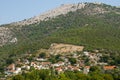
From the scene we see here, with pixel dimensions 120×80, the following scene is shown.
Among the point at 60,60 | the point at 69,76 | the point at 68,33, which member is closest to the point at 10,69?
the point at 60,60

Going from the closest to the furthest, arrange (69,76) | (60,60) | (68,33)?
(69,76) < (60,60) < (68,33)

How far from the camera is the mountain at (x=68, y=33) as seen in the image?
119 metres

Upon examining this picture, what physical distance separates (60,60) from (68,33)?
32.3 m

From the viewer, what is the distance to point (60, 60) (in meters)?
104

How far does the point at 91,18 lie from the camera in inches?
6781

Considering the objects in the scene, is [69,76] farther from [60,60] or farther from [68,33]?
[68,33]

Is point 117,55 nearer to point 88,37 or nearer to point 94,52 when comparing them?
point 94,52

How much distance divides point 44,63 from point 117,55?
19.2 meters

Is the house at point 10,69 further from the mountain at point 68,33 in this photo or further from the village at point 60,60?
the mountain at point 68,33

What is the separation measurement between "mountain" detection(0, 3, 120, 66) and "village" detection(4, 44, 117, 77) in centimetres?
373

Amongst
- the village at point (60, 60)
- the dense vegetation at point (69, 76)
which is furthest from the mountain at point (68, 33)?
the dense vegetation at point (69, 76)

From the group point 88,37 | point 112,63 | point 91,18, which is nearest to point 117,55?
point 112,63

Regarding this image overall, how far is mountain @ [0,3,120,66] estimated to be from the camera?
11881 centimetres

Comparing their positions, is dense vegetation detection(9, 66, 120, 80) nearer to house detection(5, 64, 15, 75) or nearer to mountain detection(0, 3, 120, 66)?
house detection(5, 64, 15, 75)
